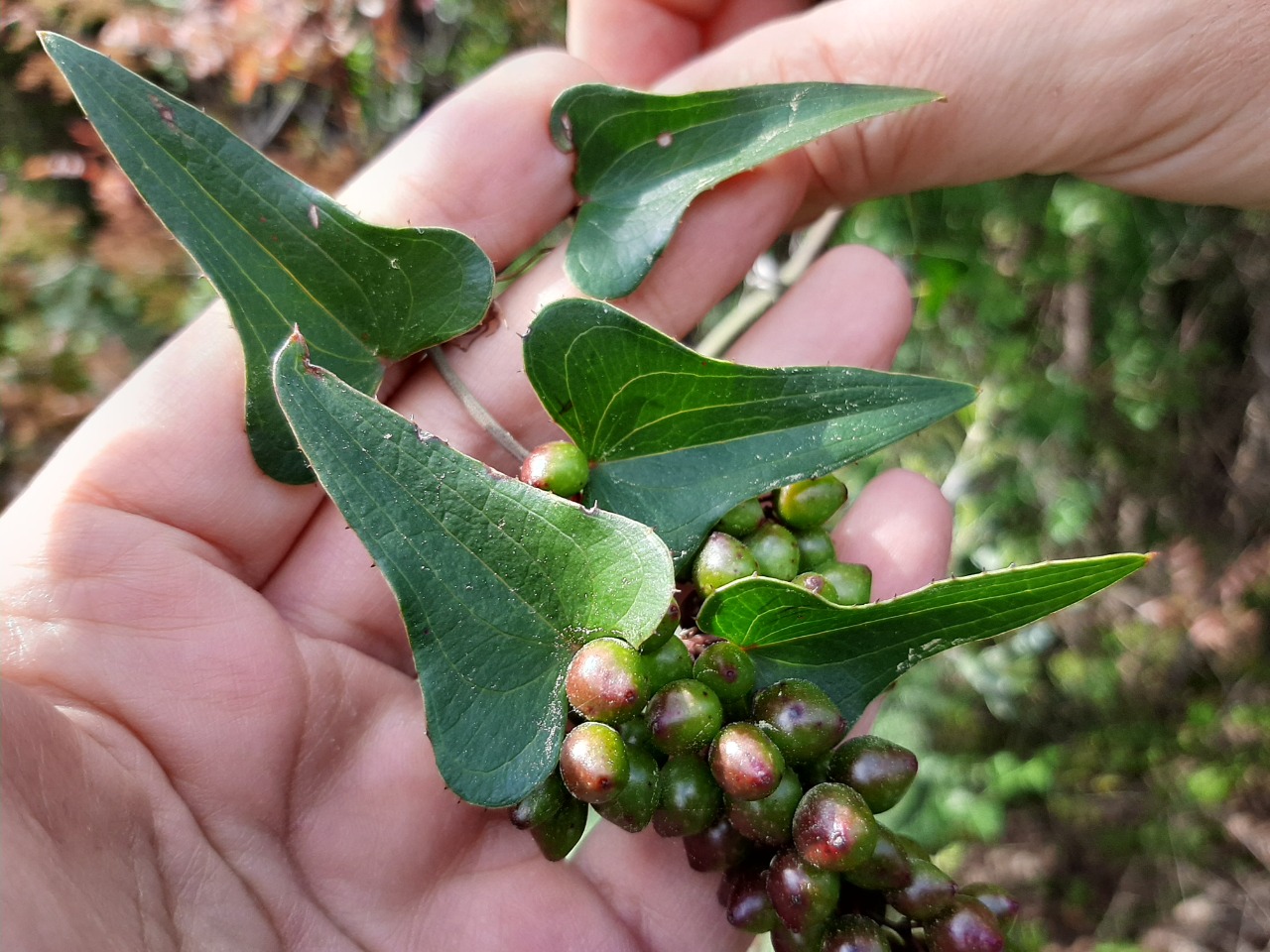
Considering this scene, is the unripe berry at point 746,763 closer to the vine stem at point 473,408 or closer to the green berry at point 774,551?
the green berry at point 774,551

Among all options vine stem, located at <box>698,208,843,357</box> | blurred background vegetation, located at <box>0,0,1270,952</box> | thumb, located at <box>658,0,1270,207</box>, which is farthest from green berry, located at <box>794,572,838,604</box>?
blurred background vegetation, located at <box>0,0,1270,952</box>

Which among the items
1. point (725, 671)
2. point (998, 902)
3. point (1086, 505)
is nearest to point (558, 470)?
point (725, 671)

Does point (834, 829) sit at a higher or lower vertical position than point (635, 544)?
lower

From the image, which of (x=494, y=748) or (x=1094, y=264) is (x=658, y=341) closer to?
(x=494, y=748)

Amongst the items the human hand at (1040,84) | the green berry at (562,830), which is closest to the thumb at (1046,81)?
the human hand at (1040,84)

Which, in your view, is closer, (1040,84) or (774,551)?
(774,551)

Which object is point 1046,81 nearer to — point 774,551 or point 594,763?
point 774,551

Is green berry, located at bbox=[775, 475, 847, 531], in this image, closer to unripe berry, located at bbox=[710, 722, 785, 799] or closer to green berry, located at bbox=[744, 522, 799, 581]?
green berry, located at bbox=[744, 522, 799, 581]
